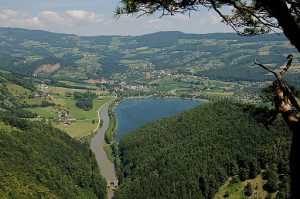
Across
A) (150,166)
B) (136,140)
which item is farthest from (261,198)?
(136,140)

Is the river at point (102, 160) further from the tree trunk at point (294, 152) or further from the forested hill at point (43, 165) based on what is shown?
the tree trunk at point (294, 152)

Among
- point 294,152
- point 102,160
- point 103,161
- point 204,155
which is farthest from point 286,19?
point 102,160

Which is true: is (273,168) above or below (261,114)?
below

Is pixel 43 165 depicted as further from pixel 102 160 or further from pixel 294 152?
pixel 294 152

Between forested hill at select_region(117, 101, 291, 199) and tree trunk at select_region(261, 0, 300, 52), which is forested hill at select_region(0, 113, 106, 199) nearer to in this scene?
forested hill at select_region(117, 101, 291, 199)

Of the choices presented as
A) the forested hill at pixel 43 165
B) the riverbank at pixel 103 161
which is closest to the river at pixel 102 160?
the riverbank at pixel 103 161

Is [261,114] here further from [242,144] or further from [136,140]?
[136,140]
